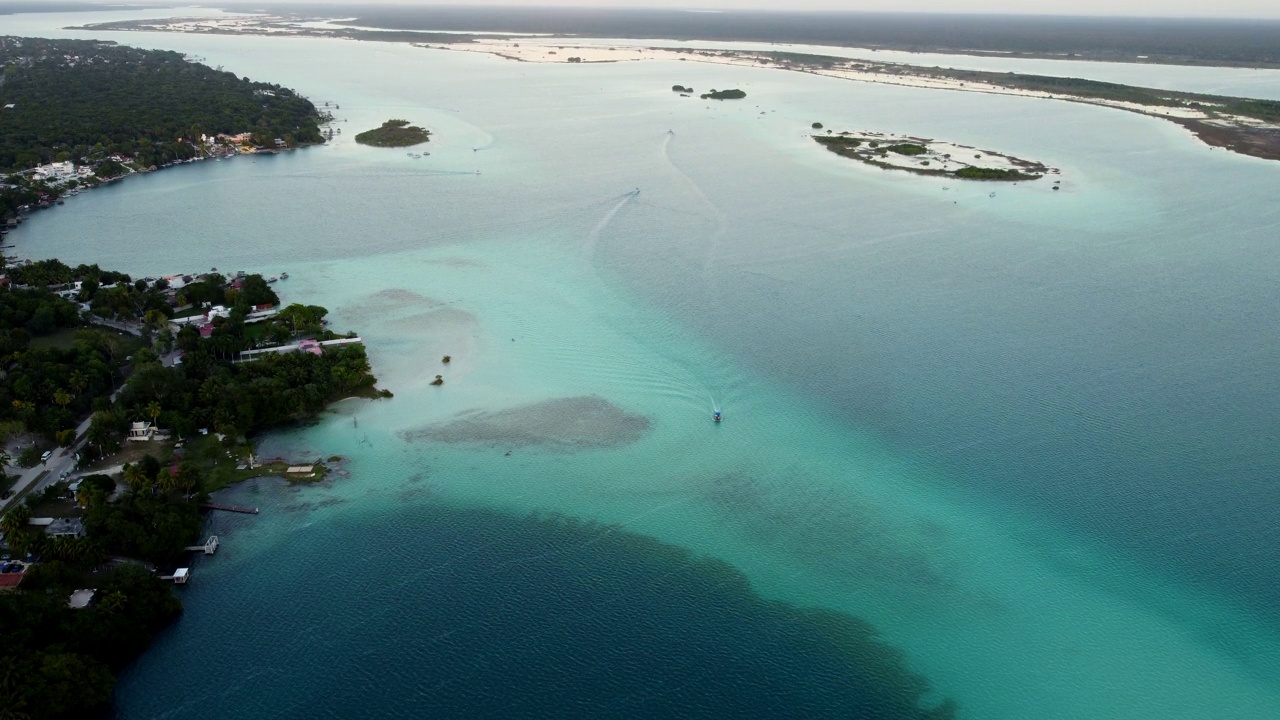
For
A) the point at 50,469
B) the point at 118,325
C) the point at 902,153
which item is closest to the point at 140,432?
the point at 50,469

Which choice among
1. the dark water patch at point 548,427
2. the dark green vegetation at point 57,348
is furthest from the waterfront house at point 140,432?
the dark water patch at point 548,427

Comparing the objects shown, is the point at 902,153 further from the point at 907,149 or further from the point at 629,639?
the point at 629,639

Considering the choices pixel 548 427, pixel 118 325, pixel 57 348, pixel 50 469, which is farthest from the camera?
pixel 118 325

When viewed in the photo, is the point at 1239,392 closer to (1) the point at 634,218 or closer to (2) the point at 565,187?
(1) the point at 634,218

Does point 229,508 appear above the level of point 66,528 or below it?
below

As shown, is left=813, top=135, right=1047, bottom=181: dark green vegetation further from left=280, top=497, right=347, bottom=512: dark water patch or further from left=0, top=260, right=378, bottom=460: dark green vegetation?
left=280, top=497, right=347, bottom=512: dark water patch

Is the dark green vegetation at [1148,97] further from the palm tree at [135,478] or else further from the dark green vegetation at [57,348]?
the dark green vegetation at [57,348]

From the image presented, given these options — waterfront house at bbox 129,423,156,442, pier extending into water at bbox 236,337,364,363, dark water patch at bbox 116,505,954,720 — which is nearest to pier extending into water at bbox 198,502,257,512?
dark water patch at bbox 116,505,954,720
